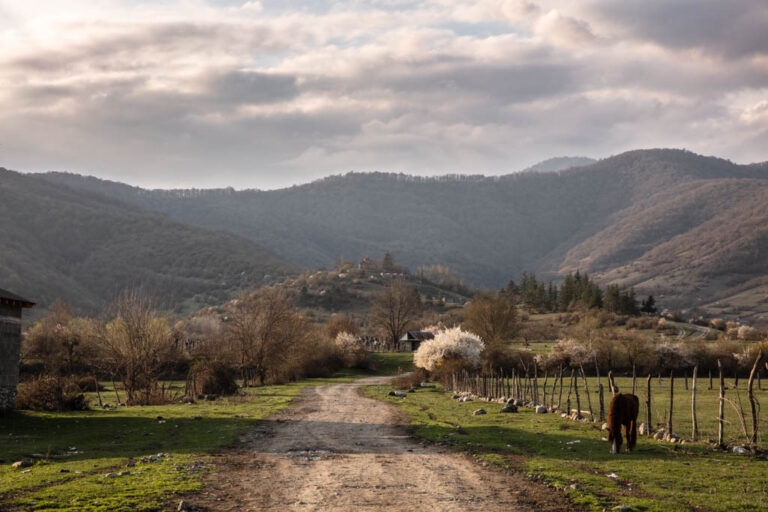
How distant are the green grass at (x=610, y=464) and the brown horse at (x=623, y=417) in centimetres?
42

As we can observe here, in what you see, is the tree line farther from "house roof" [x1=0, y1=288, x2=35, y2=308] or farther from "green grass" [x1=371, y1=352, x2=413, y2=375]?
"house roof" [x1=0, y1=288, x2=35, y2=308]

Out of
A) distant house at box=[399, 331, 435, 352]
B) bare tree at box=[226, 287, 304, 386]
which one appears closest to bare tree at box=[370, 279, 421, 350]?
distant house at box=[399, 331, 435, 352]

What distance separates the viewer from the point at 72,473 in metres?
15.8

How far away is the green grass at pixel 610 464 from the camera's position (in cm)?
1295

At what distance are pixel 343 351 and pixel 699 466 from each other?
66051 millimetres

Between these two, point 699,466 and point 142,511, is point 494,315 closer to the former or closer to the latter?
point 699,466

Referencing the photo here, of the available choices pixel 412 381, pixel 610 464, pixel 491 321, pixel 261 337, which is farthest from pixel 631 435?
pixel 491 321


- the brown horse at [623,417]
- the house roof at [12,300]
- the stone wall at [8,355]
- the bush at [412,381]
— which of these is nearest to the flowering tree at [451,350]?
the bush at [412,381]

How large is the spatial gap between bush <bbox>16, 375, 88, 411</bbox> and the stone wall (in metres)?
2.68

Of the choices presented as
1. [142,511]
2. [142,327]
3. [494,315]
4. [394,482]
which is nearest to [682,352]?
[494,315]

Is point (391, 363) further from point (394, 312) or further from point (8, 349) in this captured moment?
point (8, 349)

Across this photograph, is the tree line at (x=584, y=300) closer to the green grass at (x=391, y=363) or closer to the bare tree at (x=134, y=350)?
the green grass at (x=391, y=363)

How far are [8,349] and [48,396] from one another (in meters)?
4.36

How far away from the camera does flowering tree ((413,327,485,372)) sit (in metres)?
58.5
